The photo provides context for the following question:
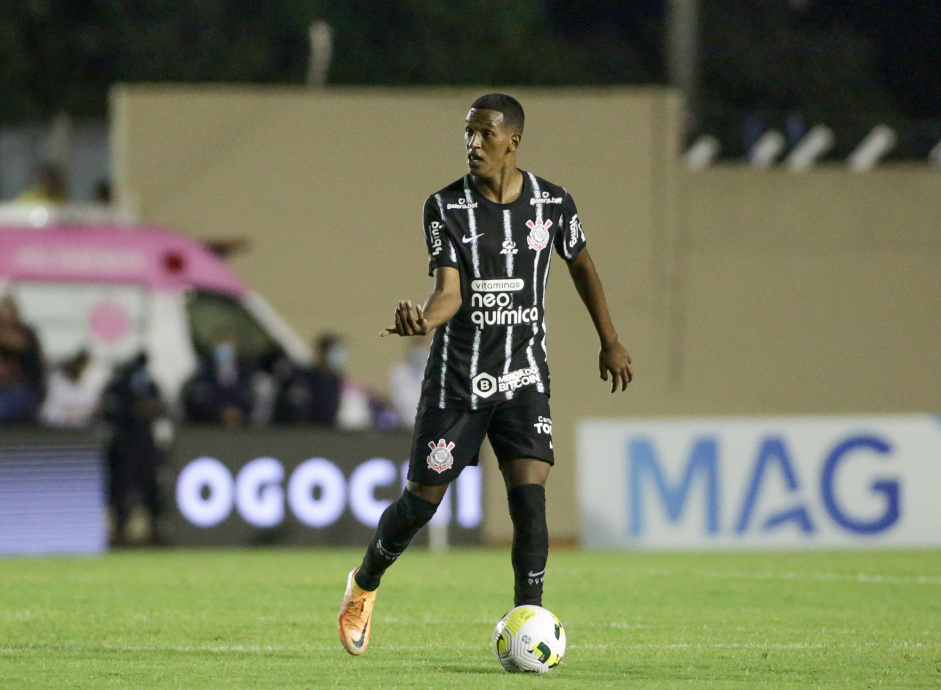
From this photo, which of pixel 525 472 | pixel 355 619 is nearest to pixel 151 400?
pixel 355 619

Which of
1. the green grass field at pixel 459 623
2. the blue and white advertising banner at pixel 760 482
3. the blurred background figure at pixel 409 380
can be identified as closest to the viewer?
the green grass field at pixel 459 623

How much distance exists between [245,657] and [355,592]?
52 centimetres

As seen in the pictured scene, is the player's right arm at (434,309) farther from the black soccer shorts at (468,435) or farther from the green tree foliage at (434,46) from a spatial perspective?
the green tree foliage at (434,46)

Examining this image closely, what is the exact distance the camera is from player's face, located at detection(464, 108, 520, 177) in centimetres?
761

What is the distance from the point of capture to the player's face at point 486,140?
761cm

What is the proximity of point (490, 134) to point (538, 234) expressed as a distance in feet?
1.49

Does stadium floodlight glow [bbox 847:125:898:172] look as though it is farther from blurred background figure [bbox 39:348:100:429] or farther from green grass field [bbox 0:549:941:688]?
blurred background figure [bbox 39:348:100:429]

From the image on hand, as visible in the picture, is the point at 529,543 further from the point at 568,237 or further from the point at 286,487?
the point at 286,487

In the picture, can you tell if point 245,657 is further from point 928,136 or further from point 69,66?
point 69,66

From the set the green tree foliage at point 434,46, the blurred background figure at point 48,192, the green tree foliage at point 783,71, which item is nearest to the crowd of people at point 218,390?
the blurred background figure at point 48,192

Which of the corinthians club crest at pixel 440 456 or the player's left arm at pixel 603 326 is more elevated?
the player's left arm at pixel 603 326

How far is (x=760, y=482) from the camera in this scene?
16.8 m

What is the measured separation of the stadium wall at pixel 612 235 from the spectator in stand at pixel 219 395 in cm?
551

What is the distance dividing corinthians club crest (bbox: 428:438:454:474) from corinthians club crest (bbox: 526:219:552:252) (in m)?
0.86
